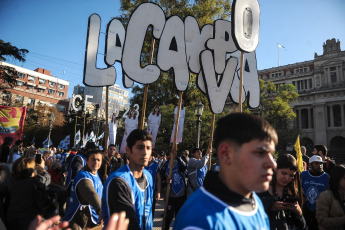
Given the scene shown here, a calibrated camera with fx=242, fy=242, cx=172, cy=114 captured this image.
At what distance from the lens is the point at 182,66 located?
516 centimetres

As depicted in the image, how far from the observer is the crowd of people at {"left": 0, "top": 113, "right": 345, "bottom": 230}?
1.17 metres

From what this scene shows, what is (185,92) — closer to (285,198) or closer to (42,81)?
(285,198)

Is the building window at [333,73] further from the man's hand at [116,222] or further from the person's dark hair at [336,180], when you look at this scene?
the man's hand at [116,222]

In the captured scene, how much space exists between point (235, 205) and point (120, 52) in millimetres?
4467

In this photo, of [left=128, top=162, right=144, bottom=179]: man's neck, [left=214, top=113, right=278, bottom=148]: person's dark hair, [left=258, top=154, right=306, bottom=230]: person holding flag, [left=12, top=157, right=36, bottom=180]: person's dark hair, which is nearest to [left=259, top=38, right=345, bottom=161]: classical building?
[left=258, top=154, right=306, bottom=230]: person holding flag

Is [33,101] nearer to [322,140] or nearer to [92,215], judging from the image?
[322,140]

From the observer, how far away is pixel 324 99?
3847 cm

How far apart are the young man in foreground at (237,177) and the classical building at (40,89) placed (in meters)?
65.6

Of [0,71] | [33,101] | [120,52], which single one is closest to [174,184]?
[120,52]

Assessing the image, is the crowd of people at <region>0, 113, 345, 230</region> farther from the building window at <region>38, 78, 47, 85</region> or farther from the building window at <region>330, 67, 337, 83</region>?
the building window at <region>38, 78, 47, 85</region>

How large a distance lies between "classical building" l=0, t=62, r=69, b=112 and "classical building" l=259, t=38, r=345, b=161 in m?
57.5

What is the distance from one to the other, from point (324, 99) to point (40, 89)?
6533cm

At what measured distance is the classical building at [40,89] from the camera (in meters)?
59.8

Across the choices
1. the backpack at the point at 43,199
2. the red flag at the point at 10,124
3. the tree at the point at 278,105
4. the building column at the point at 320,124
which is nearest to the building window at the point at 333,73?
the building column at the point at 320,124
